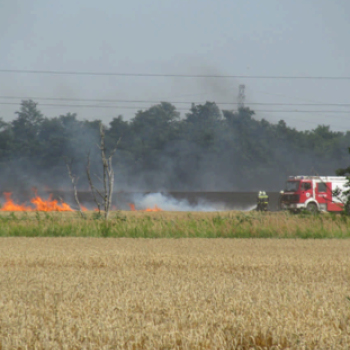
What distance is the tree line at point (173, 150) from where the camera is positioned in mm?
65375

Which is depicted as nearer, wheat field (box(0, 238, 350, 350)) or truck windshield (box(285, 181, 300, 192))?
wheat field (box(0, 238, 350, 350))

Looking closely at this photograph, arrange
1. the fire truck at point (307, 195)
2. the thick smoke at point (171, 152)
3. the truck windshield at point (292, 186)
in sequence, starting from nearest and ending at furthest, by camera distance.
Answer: the fire truck at point (307, 195)
the truck windshield at point (292, 186)
the thick smoke at point (171, 152)

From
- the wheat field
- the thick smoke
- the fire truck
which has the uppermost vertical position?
the thick smoke

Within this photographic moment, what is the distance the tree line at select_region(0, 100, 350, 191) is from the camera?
6538 cm

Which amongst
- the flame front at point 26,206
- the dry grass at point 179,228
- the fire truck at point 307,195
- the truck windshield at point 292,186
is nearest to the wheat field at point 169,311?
the dry grass at point 179,228

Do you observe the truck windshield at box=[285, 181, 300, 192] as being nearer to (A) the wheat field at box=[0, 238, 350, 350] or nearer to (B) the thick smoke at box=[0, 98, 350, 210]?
(B) the thick smoke at box=[0, 98, 350, 210]

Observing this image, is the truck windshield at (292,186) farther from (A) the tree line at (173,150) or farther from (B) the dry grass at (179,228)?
(B) the dry grass at (179,228)

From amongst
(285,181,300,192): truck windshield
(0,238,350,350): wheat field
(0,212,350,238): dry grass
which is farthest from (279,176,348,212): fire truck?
(0,238,350,350): wheat field

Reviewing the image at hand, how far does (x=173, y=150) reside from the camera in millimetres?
70500

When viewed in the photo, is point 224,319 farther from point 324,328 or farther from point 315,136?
point 315,136

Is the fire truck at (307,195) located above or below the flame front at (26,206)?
above

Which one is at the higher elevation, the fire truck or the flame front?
the fire truck

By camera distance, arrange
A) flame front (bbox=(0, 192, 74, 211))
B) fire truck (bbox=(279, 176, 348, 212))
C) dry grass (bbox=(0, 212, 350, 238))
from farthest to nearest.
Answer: flame front (bbox=(0, 192, 74, 211)) < fire truck (bbox=(279, 176, 348, 212)) < dry grass (bbox=(0, 212, 350, 238))

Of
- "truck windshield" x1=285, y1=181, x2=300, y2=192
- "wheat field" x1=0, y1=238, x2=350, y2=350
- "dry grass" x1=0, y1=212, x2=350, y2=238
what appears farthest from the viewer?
"truck windshield" x1=285, y1=181, x2=300, y2=192
